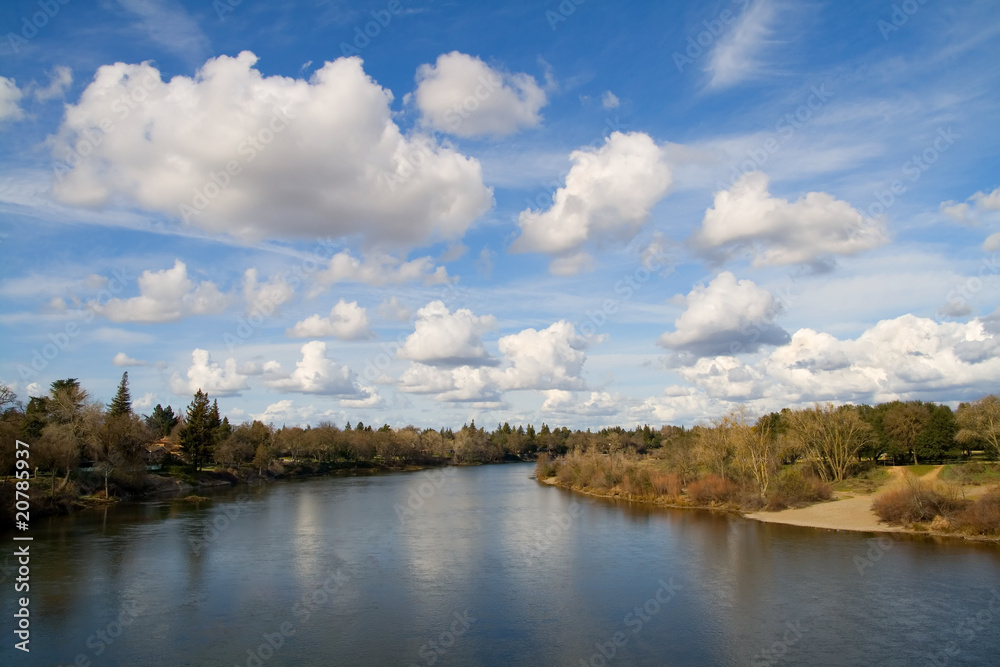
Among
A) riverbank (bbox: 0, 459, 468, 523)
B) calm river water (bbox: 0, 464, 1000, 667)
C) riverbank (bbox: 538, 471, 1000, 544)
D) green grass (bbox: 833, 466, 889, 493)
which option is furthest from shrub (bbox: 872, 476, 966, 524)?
riverbank (bbox: 0, 459, 468, 523)

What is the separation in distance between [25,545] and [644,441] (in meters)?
147

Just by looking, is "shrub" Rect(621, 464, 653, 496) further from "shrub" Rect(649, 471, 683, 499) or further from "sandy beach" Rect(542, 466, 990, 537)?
"sandy beach" Rect(542, 466, 990, 537)

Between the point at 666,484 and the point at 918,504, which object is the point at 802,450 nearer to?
the point at 666,484

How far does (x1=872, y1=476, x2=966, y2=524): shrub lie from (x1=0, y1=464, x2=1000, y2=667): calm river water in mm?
4459

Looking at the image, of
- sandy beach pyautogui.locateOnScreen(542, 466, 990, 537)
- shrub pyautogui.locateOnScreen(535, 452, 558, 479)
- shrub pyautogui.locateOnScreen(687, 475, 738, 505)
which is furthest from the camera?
shrub pyautogui.locateOnScreen(535, 452, 558, 479)

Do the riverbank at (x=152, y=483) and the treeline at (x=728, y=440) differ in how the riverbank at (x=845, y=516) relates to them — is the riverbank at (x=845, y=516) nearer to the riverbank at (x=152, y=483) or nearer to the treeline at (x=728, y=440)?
the treeline at (x=728, y=440)

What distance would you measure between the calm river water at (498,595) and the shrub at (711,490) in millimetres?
10117

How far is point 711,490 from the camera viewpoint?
193ft

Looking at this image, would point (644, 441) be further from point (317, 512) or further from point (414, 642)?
point (414, 642)

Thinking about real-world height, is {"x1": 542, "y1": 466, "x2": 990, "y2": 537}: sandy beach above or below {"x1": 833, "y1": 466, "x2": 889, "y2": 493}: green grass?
below

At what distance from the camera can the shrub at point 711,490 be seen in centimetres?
5812

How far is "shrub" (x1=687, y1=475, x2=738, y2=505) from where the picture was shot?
5812 cm

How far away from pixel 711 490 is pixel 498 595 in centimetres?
3676

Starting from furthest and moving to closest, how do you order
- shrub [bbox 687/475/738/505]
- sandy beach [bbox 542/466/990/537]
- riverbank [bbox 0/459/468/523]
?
shrub [bbox 687/475/738/505] → riverbank [bbox 0/459/468/523] → sandy beach [bbox 542/466/990/537]
